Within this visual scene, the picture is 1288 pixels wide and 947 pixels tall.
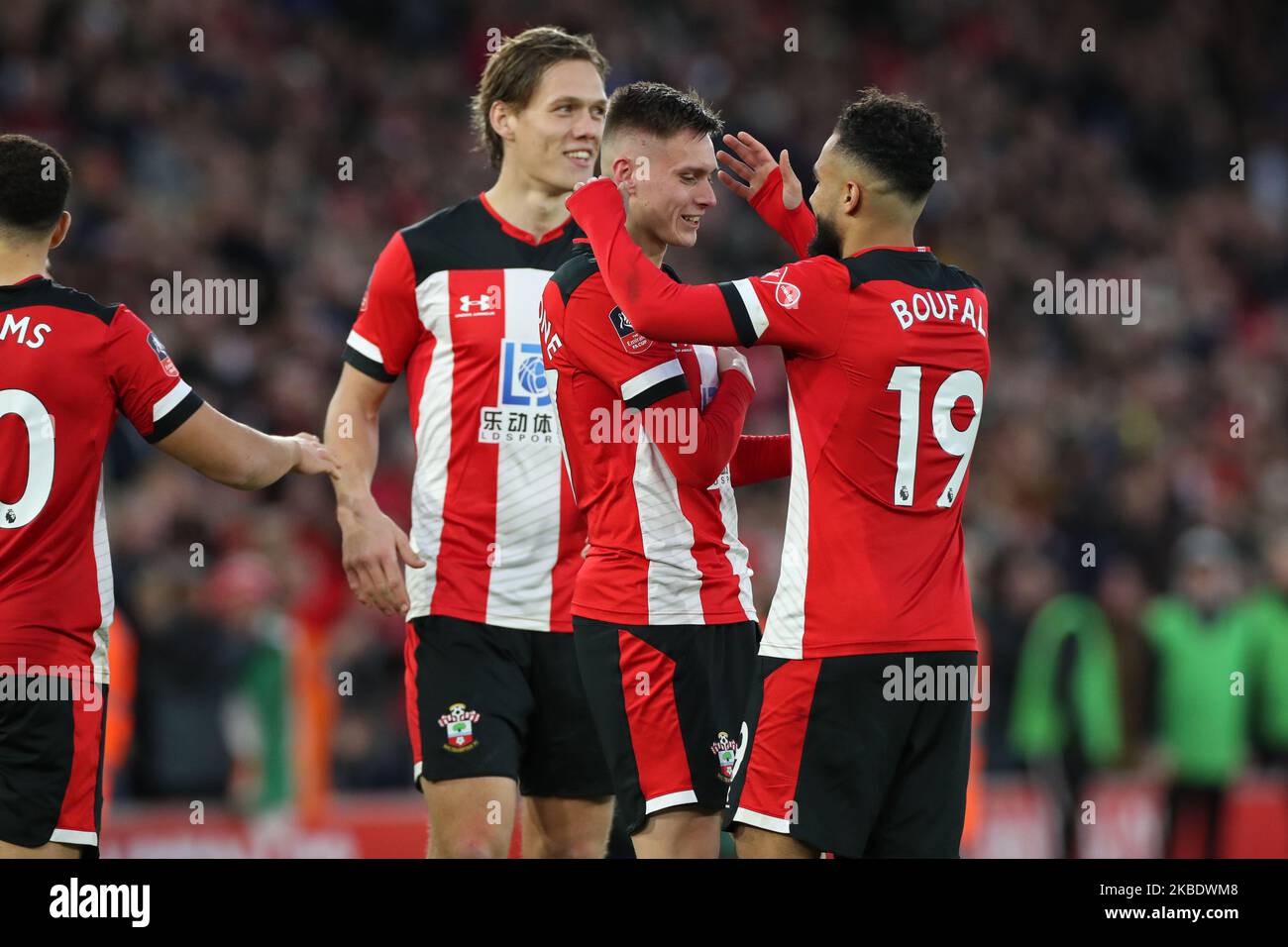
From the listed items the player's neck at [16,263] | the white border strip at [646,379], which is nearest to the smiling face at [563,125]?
the white border strip at [646,379]

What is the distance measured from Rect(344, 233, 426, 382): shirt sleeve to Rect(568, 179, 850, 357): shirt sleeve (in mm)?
1441

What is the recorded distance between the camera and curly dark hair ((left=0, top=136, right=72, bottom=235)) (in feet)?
15.1

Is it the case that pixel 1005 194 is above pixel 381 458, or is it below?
above

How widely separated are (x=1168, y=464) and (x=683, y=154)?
9.52 metres

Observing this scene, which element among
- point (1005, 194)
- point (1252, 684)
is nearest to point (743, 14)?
point (1005, 194)

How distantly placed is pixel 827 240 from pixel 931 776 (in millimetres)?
1406

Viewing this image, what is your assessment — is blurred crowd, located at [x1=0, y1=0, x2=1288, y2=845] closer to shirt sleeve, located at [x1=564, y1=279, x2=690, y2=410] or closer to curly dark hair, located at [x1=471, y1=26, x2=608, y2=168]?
curly dark hair, located at [x1=471, y1=26, x2=608, y2=168]

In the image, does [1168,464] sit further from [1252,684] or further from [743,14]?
[743,14]

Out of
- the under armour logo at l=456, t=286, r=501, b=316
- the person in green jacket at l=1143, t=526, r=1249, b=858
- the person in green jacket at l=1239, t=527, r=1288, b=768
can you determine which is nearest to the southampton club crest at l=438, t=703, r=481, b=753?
the under armour logo at l=456, t=286, r=501, b=316

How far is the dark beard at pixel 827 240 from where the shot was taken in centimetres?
441

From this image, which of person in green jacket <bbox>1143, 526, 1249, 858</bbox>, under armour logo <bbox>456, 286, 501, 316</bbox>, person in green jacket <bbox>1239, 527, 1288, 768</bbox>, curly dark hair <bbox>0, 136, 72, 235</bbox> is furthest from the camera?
person in green jacket <bbox>1239, 527, 1288, 768</bbox>
